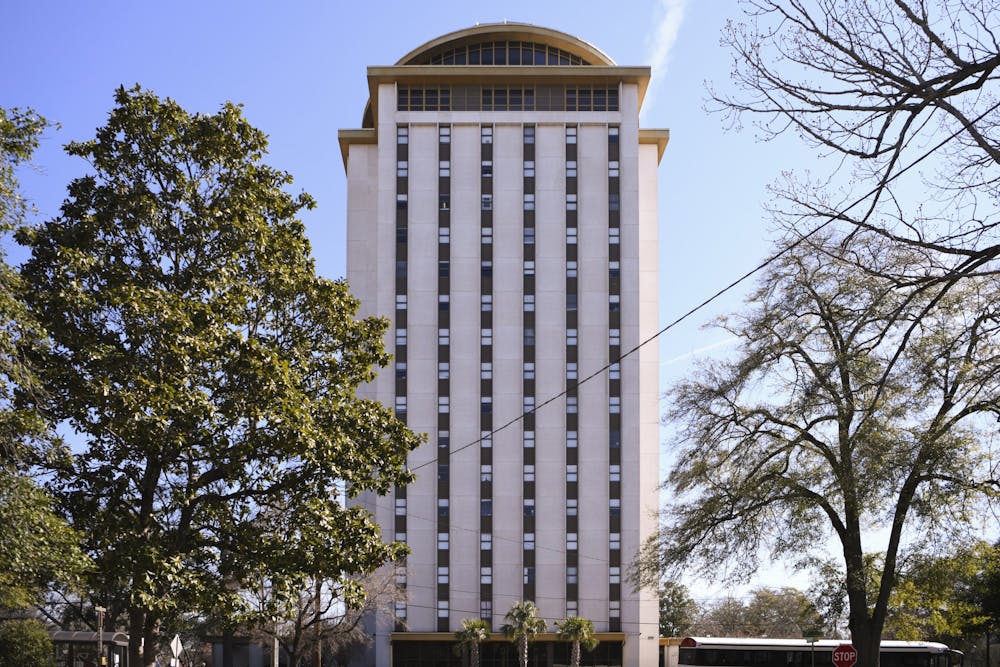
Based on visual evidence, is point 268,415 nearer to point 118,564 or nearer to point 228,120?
point 118,564

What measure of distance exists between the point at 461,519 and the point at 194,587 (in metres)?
61.2

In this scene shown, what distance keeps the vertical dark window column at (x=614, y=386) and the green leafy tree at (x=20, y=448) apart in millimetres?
63803

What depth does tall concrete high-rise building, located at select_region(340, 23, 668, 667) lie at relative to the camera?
81.1 metres

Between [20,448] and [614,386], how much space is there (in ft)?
216

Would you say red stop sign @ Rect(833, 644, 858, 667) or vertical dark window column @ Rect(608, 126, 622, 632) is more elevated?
vertical dark window column @ Rect(608, 126, 622, 632)

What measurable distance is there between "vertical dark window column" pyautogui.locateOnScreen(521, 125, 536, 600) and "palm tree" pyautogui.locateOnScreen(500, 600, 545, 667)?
23.5ft

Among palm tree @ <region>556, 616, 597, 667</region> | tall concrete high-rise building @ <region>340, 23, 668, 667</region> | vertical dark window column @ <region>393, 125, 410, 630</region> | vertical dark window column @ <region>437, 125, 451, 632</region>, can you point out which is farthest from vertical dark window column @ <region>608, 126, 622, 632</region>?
vertical dark window column @ <region>393, 125, 410, 630</region>

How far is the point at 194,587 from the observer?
841 inches

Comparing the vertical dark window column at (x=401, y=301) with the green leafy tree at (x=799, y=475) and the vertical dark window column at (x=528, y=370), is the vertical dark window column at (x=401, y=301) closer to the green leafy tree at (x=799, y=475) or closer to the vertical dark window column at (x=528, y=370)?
the vertical dark window column at (x=528, y=370)

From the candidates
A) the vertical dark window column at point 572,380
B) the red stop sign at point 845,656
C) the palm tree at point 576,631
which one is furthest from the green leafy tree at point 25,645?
the vertical dark window column at point 572,380

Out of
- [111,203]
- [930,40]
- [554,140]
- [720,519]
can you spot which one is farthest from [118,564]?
[554,140]

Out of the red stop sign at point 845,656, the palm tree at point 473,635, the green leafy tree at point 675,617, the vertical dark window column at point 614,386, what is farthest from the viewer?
the green leafy tree at point 675,617

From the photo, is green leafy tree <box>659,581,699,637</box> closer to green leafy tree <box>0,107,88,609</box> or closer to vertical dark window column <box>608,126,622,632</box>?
vertical dark window column <box>608,126,622,632</box>

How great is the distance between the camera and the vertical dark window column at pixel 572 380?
267 ft
